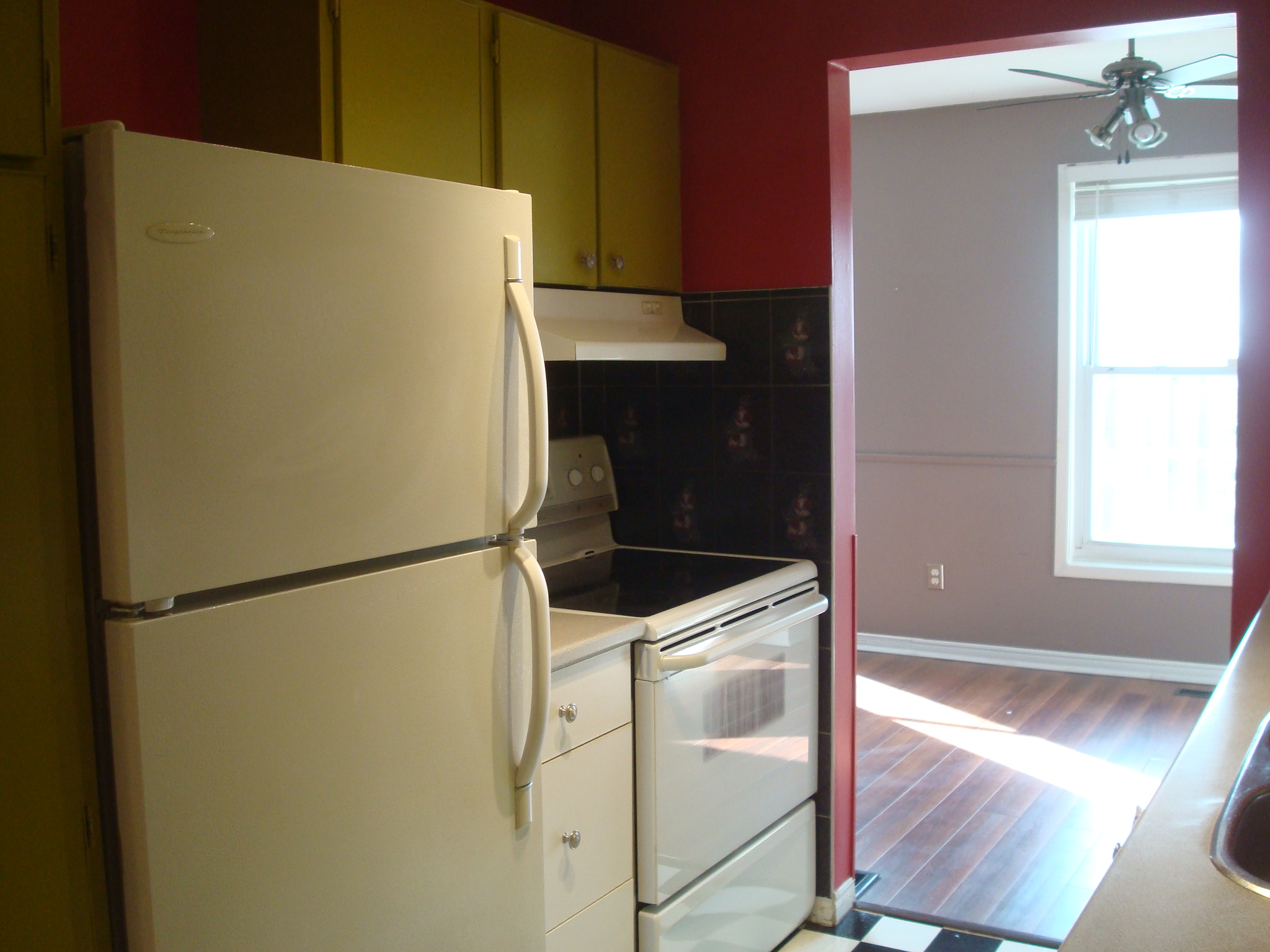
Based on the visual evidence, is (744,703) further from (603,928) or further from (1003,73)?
(1003,73)

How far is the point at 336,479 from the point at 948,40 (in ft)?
6.41

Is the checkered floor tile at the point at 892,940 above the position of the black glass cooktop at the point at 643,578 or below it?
below

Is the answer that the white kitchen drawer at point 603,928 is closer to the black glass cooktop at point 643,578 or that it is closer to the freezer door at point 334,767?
the freezer door at point 334,767

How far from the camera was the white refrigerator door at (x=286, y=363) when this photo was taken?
1.26 m

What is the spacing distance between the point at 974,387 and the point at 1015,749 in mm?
1751

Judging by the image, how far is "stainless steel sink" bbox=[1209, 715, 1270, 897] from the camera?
1.14 m

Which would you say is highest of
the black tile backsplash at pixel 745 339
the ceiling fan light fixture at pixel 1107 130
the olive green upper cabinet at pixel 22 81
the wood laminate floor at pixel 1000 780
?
the ceiling fan light fixture at pixel 1107 130

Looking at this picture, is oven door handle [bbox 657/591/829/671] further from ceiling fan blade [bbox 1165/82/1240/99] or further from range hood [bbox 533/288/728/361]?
ceiling fan blade [bbox 1165/82/1240/99]

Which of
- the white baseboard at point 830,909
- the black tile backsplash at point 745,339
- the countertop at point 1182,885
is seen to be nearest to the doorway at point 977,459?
the white baseboard at point 830,909

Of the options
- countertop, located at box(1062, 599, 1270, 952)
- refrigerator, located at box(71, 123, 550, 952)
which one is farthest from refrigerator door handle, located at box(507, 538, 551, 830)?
countertop, located at box(1062, 599, 1270, 952)

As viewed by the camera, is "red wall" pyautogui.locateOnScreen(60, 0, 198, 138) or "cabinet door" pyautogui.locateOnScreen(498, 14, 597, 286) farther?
"cabinet door" pyautogui.locateOnScreen(498, 14, 597, 286)

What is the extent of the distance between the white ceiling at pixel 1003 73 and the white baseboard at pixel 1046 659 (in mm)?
2323

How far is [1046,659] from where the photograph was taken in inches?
208

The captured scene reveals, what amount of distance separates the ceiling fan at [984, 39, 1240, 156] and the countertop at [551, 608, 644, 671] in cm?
229
